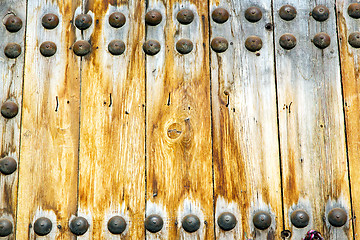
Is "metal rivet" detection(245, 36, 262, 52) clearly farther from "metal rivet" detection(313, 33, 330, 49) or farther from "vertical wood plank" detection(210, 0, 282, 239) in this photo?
"metal rivet" detection(313, 33, 330, 49)

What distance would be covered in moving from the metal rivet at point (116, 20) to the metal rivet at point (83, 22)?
7 cm

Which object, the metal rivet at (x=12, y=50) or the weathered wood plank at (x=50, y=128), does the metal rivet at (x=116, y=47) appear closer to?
the weathered wood plank at (x=50, y=128)

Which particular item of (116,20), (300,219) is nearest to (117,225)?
(300,219)

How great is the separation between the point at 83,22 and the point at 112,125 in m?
0.35

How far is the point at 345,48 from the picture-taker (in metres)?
1.60

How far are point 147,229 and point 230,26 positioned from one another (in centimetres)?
68

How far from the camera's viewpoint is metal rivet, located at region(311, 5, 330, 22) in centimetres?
161

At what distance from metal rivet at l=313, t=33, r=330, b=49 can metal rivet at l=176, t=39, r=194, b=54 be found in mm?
390

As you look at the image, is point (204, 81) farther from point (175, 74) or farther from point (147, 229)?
point (147, 229)

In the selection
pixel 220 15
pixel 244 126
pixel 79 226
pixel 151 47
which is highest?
pixel 220 15

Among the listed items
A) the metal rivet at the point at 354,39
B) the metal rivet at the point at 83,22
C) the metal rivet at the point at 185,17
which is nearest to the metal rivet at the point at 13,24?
the metal rivet at the point at 83,22

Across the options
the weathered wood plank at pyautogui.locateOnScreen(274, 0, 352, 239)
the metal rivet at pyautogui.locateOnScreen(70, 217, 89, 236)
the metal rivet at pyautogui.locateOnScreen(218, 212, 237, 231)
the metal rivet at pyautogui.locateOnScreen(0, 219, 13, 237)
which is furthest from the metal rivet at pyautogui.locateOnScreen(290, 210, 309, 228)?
the metal rivet at pyautogui.locateOnScreen(0, 219, 13, 237)

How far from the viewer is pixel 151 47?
1.58 meters

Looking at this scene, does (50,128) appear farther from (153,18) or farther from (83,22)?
(153,18)
